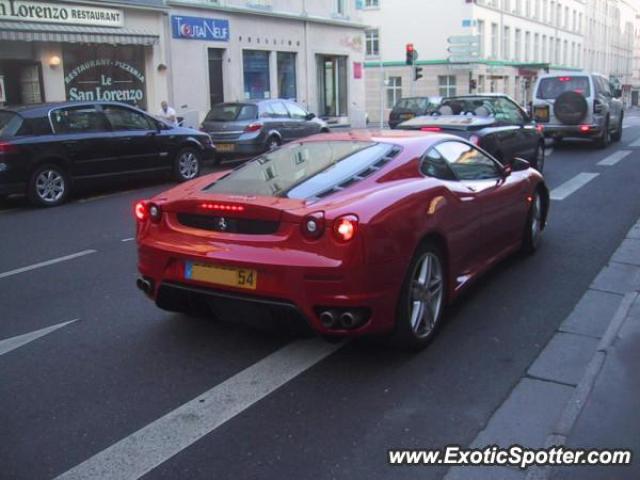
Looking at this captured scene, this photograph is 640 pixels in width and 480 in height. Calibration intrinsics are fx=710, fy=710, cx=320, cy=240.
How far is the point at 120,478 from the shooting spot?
3178 millimetres

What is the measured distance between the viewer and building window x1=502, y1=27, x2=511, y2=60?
165ft

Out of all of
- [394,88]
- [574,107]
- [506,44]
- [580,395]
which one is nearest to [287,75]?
[574,107]

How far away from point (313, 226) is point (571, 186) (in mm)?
9063

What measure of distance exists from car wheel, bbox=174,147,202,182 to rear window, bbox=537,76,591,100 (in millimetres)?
9684

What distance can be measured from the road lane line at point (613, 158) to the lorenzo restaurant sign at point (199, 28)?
13.0 m

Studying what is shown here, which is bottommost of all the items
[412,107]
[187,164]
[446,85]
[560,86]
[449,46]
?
[187,164]

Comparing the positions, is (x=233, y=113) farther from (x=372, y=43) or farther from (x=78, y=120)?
(x=372, y=43)

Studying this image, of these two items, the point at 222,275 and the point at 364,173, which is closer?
the point at 222,275

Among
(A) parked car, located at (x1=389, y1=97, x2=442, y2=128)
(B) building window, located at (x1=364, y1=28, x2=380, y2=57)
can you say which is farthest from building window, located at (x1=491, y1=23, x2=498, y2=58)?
(A) parked car, located at (x1=389, y1=97, x2=442, y2=128)

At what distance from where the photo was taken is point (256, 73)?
25672mm

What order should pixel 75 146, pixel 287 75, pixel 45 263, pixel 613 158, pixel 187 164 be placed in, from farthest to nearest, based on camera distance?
pixel 287 75 < pixel 613 158 < pixel 187 164 < pixel 75 146 < pixel 45 263

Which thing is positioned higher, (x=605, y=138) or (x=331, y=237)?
(x=331, y=237)

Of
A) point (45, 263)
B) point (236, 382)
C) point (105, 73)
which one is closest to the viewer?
point (236, 382)

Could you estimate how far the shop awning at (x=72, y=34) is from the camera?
17.4 metres
